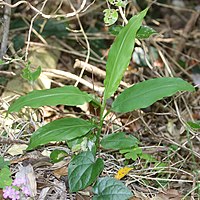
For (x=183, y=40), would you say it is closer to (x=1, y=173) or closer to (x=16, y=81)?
(x=16, y=81)

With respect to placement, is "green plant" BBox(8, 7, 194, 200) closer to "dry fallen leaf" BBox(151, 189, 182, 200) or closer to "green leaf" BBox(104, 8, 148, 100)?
"green leaf" BBox(104, 8, 148, 100)

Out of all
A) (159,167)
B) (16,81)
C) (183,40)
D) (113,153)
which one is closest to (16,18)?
(16,81)

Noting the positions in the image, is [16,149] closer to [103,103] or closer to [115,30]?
[103,103]

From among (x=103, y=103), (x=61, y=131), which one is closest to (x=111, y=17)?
(x=103, y=103)

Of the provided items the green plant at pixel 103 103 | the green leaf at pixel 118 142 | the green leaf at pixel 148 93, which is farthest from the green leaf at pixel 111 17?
the green leaf at pixel 118 142

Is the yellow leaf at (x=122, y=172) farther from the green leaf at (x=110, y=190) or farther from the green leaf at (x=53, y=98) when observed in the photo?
the green leaf at (x=53, y=98)
